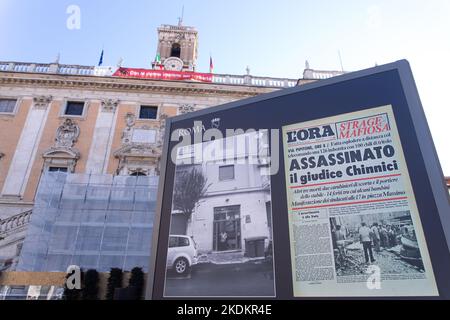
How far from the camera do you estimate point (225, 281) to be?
12.5 feet

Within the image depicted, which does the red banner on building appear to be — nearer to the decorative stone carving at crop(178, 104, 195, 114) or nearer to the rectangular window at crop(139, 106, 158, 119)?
the decorative stone carving at crop(178, 104, 195, 114)

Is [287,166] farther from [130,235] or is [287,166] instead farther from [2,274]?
[130,235]

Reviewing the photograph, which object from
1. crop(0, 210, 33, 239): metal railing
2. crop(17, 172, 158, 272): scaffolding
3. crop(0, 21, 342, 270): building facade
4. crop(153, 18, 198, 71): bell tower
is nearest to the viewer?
crop(17, 172, 158, 272): scaffolding

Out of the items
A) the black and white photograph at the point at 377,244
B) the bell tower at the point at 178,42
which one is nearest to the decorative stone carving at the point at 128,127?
the bell tower at the point at 178,42

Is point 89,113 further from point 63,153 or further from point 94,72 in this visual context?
point 94,72

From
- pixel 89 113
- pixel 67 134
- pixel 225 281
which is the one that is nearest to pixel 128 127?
pixel 89 113

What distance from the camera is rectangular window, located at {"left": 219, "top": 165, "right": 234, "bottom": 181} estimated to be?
443 cm

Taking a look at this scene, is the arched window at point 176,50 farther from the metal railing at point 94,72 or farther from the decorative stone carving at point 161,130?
the decorative stone carving at point 161,130

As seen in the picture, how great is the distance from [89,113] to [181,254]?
19.2m

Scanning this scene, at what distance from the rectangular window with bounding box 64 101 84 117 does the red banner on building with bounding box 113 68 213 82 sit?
11.4 ft

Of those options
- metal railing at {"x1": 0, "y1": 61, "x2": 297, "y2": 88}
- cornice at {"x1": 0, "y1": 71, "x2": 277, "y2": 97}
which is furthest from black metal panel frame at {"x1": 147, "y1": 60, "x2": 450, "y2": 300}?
metal railing at {"x1": 0, "y1": 61, "x2": 297, "y2": 88}

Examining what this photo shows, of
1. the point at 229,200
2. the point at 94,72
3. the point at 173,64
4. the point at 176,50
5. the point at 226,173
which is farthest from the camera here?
the point at 176,50

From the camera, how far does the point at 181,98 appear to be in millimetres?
21656

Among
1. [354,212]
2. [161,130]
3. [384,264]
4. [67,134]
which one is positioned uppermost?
[161,130]
